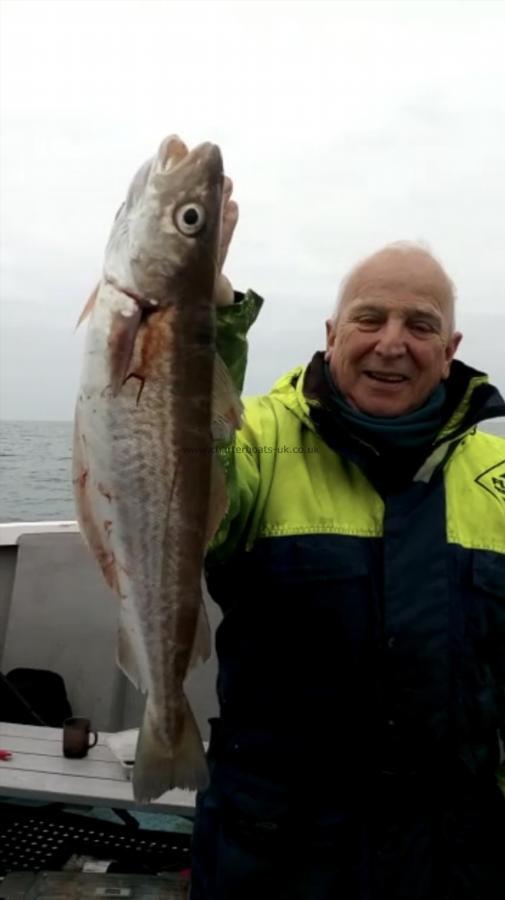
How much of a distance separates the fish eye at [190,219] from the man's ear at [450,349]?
109cm

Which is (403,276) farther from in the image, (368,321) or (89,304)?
(89,304)

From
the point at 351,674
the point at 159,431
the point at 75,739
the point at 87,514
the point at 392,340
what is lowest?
the point at 75,739

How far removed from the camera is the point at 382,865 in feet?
7.86

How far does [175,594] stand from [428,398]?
3.67 feet

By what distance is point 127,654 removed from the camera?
90.5 inches

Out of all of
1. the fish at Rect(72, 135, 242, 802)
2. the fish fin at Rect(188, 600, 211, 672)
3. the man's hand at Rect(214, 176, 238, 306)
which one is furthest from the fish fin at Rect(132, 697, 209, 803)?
the man's hand at Rect(214, 176, 238, 306)

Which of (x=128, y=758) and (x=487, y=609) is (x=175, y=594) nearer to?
(x=487, y=609)

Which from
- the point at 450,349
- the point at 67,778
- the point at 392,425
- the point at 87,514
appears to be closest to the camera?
the point at 87,514

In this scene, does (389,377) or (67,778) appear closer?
(389,377)

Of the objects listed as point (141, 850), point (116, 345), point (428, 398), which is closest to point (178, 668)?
point (116, 345)

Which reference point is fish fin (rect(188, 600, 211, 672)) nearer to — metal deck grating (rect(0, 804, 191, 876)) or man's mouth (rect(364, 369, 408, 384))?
man's mouth (rect(364, 369, 408, 384))

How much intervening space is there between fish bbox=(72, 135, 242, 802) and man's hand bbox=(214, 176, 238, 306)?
0.17 feet

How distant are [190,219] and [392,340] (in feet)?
2.75

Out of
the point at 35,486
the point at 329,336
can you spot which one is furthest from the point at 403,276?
the point at 35,486
